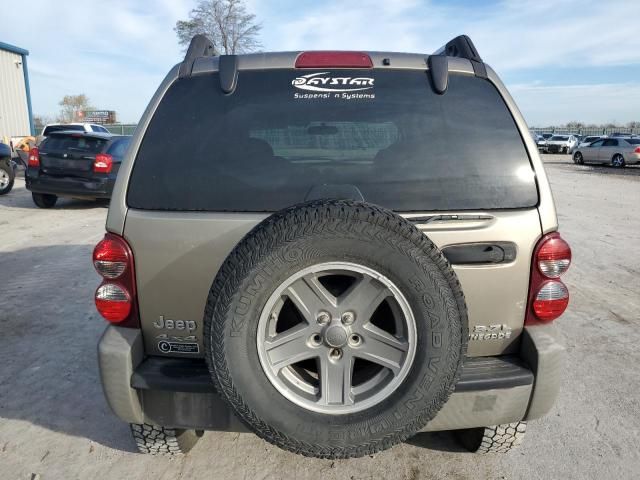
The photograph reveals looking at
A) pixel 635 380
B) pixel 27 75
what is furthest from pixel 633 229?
pixel 27 75

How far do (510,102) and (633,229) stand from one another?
8203 millimetres

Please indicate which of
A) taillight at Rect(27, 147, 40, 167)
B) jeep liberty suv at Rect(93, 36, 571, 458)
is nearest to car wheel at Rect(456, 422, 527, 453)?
jeep liberty suv at Rect(93, 36, 571, 458)

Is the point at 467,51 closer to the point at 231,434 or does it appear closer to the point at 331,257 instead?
the point at 331,257

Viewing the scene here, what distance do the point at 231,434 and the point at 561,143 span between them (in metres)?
44.4

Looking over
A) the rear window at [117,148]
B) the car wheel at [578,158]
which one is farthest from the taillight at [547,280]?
the car wheel at [578,158]

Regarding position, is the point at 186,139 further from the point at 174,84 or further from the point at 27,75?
the point at 27,75

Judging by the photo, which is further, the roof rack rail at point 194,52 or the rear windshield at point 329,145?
the roof rack rail at point 194,52

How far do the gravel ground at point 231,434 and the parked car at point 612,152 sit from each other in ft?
75.1

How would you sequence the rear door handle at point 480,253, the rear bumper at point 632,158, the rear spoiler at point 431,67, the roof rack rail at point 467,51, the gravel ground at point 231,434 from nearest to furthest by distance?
the rear door handle at point 480,253 → the rear spoiler at point 431,67 → the roof rack rail at point 467,51 → the gravel ground at point 231,434 → the rear bumper at point 632,158

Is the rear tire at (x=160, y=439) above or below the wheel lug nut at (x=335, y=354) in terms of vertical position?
below

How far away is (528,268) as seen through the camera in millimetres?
2031

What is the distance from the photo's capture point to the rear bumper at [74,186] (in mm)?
9516

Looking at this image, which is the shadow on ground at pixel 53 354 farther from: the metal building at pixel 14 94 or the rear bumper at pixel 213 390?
the metal building at pixel 14 94

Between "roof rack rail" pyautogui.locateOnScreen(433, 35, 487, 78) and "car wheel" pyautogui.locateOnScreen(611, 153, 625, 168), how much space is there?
2715cm
